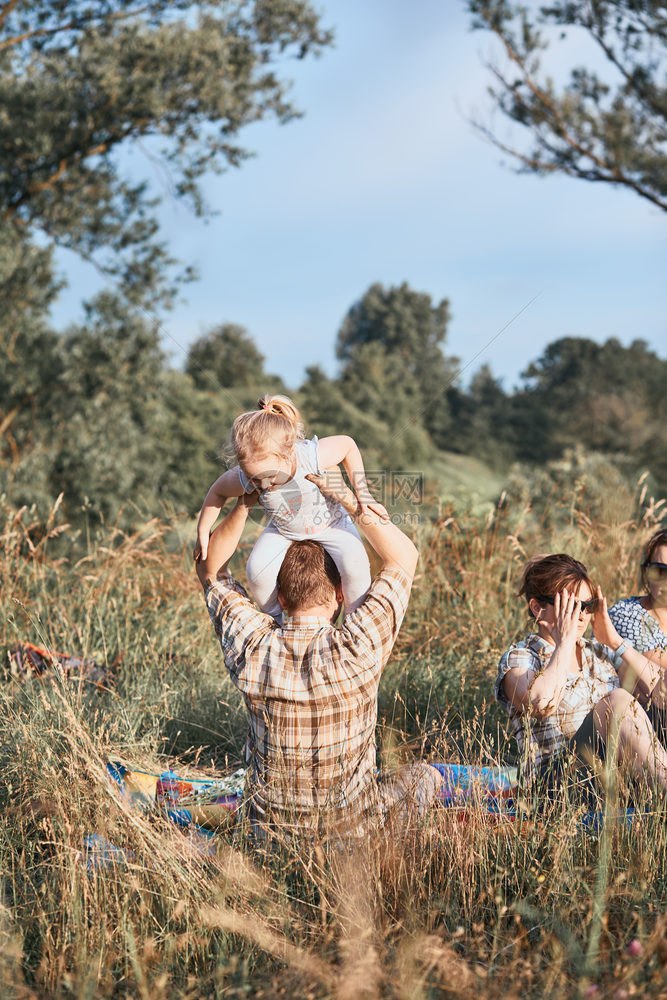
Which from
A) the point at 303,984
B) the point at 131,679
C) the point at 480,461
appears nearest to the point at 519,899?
the point at 303,984

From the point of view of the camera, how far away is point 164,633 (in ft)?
14.5

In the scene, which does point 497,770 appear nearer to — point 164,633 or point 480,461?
point 164,633

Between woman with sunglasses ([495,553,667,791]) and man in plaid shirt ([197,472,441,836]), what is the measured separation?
465 mm

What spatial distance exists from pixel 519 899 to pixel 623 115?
10055mm

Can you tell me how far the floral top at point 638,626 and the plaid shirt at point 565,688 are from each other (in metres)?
0.46

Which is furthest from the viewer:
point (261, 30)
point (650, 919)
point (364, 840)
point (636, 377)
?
point (636, 377)

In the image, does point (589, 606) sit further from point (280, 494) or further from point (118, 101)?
point (118, 101)

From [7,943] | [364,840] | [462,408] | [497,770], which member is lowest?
[7,943]

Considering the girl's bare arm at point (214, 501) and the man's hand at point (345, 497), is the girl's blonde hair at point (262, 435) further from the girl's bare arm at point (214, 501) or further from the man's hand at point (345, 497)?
the man's hand at point (345, 497)

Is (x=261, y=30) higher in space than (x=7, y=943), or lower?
higher

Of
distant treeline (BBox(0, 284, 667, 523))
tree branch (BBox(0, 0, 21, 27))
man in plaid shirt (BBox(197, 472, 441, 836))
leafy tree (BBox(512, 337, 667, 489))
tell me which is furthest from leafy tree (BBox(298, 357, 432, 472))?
man in plaid shirt (BBox(197, 472, 441, 836))

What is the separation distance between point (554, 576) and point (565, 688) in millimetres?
394

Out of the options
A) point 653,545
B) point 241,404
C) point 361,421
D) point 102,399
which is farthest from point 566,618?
point 361,421

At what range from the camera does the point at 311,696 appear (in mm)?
2283
